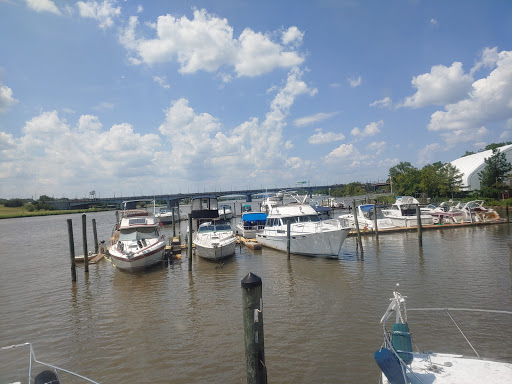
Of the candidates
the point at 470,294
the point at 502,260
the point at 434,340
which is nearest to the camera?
the point at 434,340

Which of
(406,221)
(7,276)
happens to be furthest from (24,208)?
(406,221)

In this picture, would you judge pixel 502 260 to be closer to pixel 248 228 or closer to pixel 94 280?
pixel 248 228

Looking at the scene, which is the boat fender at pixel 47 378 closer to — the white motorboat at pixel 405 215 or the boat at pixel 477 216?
the white motorboat at pixel 405 215

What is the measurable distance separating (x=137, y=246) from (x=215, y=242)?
482 centimetres

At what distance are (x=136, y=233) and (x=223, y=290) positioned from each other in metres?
8.11

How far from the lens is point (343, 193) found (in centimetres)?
14950

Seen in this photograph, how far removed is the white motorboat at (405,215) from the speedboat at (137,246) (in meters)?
24.0

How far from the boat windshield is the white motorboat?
24358 millimetres

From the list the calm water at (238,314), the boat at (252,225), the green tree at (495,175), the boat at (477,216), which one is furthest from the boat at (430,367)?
the green tree at (495,175)

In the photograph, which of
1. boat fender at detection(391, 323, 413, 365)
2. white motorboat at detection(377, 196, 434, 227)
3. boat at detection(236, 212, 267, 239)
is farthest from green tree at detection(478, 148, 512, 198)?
boat fender at detection(391, 323, 413, 365)

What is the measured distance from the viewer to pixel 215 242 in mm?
21062

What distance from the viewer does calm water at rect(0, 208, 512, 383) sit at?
822cm

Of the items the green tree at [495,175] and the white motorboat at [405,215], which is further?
the green tree at [495,175]

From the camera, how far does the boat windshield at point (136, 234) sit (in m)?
19.8
